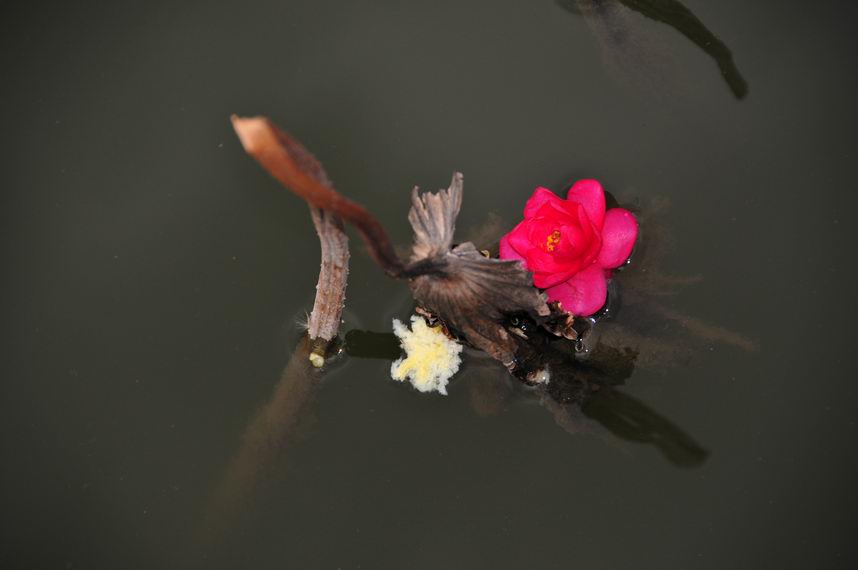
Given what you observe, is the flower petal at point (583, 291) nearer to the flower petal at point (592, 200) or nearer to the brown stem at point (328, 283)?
the flower petal at point (592, 200)

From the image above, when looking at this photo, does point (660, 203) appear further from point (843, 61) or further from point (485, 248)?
point (843, 61)

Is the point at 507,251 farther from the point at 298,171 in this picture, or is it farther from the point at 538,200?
the point at 298,171

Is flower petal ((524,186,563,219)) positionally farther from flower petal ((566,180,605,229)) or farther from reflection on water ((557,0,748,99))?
reflection on water ((557,0,748,99))

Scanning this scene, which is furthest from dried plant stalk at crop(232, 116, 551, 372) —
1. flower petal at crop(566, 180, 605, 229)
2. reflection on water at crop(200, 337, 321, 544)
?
reflection on water at crop(200, 337, 321, 544)

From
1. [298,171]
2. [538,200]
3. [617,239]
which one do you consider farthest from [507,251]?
[298,171]

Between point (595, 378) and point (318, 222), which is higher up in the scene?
point (318, 222)

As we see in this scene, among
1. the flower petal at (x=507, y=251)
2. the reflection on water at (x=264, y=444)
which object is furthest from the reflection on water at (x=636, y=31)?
the reflection on water at (x=264, y=444)
